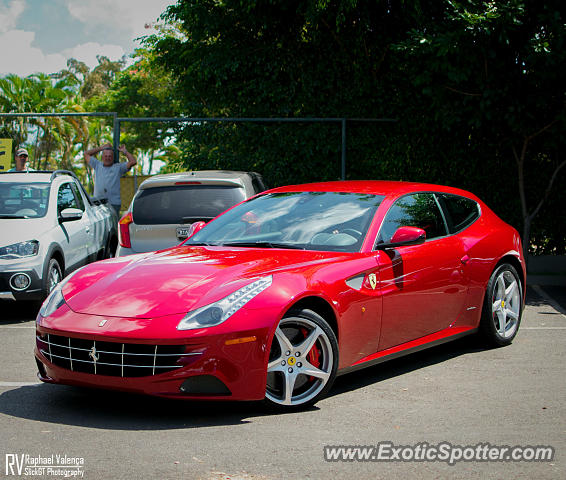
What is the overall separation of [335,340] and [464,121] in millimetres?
8178

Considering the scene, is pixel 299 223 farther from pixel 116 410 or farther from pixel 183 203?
pixel 183 203

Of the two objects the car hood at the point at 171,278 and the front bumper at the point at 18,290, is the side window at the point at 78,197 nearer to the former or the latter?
the front bumper at the point at 18,290

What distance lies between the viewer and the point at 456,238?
22.3ft

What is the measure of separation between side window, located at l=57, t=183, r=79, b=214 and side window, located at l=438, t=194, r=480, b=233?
5.02 m

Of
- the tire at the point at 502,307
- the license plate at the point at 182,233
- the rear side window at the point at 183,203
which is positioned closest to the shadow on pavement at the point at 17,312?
the rear side window at the point at 183,203

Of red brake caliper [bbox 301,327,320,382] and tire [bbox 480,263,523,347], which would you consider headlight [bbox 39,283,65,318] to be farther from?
tire [bbox 480,263,523,347]

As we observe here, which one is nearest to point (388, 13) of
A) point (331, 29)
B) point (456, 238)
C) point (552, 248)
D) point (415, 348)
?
point (331, 29)

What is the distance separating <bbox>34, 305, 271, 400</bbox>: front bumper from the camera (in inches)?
187

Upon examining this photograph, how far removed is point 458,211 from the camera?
7.16m

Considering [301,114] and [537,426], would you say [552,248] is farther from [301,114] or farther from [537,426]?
[537,426]

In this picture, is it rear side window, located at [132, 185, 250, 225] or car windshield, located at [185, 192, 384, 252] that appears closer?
car windshield, located at [185, 192, 384, 252]

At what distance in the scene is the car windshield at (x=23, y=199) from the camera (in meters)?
9.68

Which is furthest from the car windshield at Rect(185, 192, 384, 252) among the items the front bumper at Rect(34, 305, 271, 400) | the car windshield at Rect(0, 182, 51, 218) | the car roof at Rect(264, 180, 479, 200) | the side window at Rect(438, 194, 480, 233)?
the car windshield at Rect(0, 182, 51, 218)

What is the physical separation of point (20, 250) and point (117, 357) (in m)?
4.45
